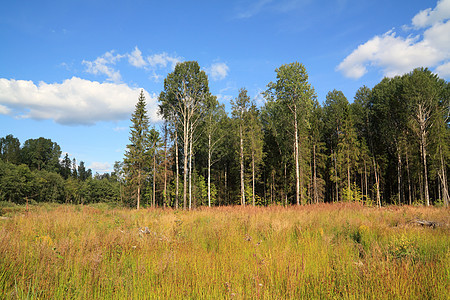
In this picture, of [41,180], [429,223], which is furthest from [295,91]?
[41,180]

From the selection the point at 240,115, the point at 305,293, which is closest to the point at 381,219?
the point at 305,293

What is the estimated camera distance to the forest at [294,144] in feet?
77.9

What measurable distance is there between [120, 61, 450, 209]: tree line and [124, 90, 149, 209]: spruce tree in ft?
0.48

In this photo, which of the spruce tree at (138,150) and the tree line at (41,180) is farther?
the tree line at (41,180)

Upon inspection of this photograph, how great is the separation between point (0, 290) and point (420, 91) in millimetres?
34005

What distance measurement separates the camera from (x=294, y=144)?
2512 cm

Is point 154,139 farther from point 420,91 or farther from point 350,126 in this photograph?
point 420,91

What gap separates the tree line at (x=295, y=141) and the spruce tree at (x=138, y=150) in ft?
0.48

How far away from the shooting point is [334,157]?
3691 centimetres

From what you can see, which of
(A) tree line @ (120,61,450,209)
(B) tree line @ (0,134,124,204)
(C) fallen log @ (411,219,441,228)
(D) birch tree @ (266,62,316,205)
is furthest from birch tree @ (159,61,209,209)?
(C) fallen log @ (411,219,441,228)

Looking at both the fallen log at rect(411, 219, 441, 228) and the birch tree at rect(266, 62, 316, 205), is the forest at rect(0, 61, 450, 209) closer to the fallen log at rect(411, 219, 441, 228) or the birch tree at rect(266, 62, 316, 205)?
the birch tree at rect(266, 62, 316, 205)

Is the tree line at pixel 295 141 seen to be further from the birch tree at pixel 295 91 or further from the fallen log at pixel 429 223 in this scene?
the fallen log at pixel 429 223

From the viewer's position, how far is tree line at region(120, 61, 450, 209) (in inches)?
934

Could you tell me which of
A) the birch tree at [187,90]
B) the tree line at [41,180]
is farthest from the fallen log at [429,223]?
the tree line at [41,180]
